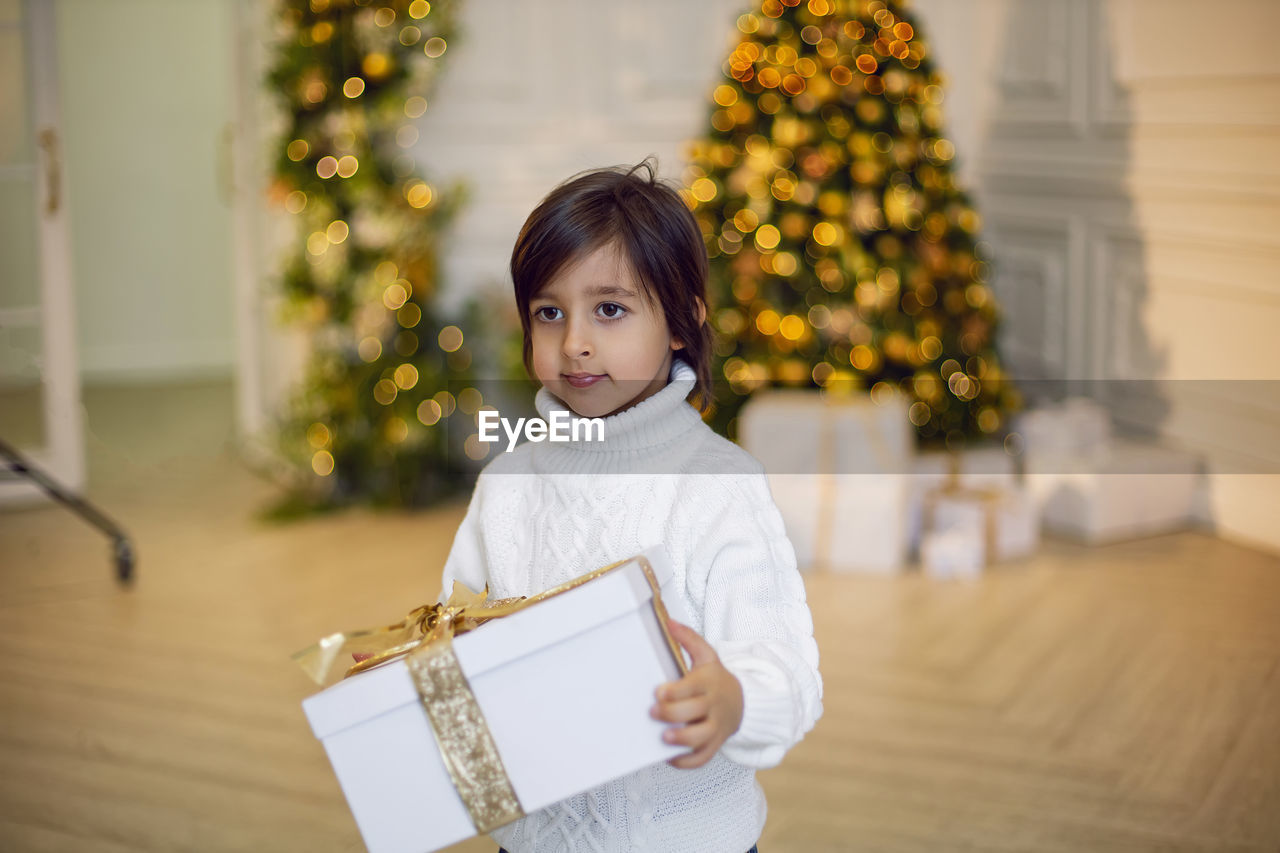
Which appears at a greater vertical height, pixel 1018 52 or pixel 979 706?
pixel 1018 52

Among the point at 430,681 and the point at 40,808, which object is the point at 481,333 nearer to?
the point at 40,808

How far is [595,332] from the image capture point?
1.08 meters

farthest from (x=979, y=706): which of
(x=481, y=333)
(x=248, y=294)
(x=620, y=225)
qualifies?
(x=248, y=294)

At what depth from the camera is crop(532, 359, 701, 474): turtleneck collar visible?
3.70 feet

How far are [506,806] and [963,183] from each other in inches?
170

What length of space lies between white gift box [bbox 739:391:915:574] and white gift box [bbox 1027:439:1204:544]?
21.0 inches

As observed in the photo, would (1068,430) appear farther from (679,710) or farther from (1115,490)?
(679,710)

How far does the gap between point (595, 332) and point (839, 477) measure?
245cm

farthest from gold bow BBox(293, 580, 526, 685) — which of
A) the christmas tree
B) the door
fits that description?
the door

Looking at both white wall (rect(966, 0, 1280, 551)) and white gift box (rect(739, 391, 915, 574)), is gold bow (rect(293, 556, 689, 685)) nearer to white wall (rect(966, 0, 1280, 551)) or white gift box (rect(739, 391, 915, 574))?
white gift box (rect(739, 391, 915, 574))

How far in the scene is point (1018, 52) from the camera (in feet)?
14.9

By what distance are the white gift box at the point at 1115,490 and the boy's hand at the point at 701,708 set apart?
9.80 ft

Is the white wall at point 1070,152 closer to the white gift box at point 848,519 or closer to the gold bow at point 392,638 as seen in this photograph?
the white gift box at point 848,519

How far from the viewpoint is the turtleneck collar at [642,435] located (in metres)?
1.13
